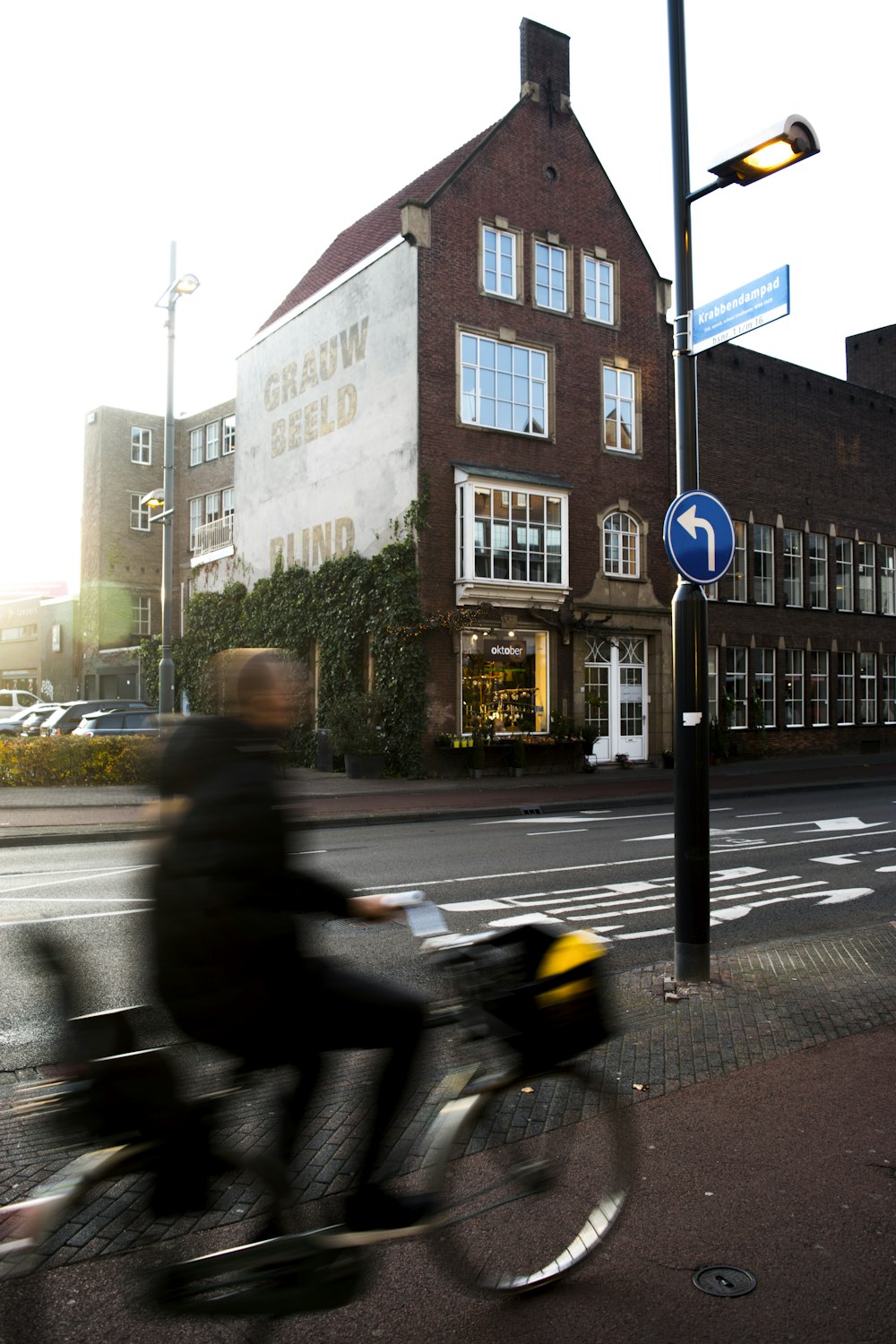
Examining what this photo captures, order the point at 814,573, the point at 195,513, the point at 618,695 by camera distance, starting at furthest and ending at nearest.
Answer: the point at 195,513 → the point at 814,573 → the point at 618,695

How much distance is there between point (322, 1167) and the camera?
142 inches

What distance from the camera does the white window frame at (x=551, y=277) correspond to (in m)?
25.1

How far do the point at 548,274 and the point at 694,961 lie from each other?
74.1 ft

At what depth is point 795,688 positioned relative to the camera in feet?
104

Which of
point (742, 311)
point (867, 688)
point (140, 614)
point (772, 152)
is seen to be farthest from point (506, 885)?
point (140, 614)

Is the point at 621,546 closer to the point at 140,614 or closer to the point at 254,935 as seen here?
the point at 254,935

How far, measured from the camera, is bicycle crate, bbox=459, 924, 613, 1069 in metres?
2.92

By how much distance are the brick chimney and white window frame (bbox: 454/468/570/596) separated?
32.3 feet

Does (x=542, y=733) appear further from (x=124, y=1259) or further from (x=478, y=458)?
(x=124, y=1259)

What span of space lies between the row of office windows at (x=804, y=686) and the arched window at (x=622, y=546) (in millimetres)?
4306

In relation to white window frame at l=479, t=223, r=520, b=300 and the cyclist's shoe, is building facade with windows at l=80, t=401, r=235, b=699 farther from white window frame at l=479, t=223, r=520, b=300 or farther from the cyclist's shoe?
the cyclist's shoe

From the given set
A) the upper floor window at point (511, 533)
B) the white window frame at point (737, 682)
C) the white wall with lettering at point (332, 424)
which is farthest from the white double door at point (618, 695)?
the white wall with lettering at point (332, 424)

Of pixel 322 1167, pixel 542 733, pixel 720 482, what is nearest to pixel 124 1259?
pixel 322 1167

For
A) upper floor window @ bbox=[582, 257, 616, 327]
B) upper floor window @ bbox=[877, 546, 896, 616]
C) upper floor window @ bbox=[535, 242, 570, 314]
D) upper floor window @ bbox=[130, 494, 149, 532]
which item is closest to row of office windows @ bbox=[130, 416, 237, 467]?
upper floor window @ bbox=[130, 494, 149, 532]
